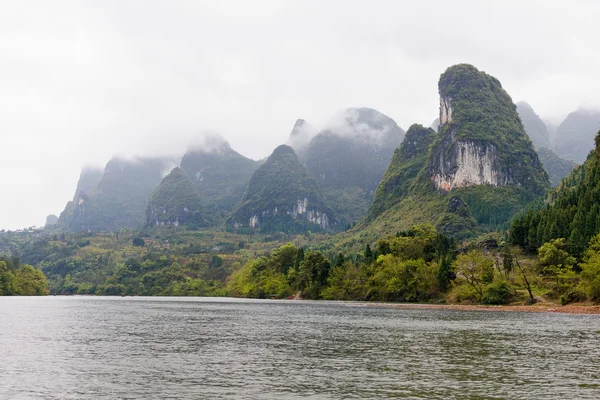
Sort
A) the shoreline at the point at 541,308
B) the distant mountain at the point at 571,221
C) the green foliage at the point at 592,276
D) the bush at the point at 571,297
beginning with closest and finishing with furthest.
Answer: the shoreline at the point at 541,308, the green foliage at the point at 592,276, the bush at the point at 571,297, the distant mountain at the point at 571,221

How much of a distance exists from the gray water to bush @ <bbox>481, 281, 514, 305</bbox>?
50418 millimetres

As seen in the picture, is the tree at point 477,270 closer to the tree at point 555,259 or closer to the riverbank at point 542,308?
the riverbank at point 542,308

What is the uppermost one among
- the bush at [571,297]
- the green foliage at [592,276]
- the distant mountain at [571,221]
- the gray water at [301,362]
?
the distant mountain at [571,221]

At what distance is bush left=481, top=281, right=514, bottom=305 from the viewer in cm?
11369

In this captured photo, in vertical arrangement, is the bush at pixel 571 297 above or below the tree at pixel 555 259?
below

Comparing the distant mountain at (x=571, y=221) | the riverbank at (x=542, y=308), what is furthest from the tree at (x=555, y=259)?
the riverbank at (x=542, y=308)

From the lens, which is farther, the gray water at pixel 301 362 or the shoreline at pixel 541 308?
the shoreline at pixel 541 308

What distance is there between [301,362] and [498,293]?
8592cm

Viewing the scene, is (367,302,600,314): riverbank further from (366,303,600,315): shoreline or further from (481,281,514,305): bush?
(481,281,514,305): bush

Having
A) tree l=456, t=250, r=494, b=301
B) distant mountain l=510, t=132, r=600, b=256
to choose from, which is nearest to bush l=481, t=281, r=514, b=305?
tree l=456, t=250, r=494, b=301

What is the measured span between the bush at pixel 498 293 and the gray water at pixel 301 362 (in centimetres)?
5042

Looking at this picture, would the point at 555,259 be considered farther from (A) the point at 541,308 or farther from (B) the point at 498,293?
(A) the point at 541,308

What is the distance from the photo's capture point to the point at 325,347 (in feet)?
154

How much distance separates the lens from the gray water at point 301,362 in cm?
2875
